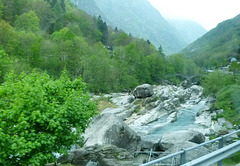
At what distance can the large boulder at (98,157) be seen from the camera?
1414cm

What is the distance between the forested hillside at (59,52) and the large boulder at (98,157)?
19.6 m

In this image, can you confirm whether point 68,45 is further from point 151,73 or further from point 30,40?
point 151,73

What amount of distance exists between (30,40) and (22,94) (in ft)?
145

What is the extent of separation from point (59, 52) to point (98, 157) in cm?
3993

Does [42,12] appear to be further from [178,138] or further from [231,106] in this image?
[178,138]

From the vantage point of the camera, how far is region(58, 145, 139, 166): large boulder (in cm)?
1414

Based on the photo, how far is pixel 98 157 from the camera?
1444cm

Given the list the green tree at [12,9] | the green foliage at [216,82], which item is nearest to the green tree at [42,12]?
the green tree at [12,9]

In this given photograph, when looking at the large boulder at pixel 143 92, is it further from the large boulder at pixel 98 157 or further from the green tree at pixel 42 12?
the green tree at pixel 42 12

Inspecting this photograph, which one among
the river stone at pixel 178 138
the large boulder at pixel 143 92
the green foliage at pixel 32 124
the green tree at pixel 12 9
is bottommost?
the river stone at pixel 178 138

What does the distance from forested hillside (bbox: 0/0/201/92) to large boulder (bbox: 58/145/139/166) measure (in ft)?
64.2

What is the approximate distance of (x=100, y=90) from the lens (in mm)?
59469

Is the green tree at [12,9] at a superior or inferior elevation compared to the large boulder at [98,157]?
superior

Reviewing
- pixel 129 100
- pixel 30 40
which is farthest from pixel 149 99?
pixel 30 40
